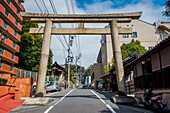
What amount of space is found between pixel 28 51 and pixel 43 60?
24939 millimetres

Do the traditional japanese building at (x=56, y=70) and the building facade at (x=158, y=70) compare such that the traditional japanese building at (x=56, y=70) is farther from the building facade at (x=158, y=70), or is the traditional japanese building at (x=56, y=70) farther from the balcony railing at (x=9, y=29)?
the building facade at (x=158, y=70)

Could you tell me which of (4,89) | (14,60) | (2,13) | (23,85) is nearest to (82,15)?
(23,85)

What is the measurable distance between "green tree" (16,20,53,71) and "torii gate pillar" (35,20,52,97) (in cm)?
2266

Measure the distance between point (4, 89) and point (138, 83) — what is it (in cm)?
1084

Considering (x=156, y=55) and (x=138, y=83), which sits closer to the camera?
(x=156, y=55)

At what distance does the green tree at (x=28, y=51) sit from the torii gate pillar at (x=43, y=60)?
22.7m

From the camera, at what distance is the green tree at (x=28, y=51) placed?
1312 inches

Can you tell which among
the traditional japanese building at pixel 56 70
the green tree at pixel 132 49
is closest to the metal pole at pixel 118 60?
the green tree at pixel 132 49

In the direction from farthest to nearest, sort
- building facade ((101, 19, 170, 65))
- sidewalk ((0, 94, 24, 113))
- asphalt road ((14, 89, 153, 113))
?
1. building facade ((101, 19, 170, 65))
2. sidewalk ((0, 94, 24, 113))
3. asphalt road ((14, 89, 153, 113))

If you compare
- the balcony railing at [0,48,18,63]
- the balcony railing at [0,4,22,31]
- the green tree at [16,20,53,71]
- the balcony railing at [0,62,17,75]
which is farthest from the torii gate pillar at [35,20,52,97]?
the green tree at [16,20,53,71]

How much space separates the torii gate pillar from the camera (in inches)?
411

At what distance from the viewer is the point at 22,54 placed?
34.0 metres

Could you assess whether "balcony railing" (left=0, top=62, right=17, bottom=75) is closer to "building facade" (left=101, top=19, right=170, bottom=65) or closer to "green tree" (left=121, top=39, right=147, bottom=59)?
"building facade" (left=101, top=19, right=170, bottom=65)

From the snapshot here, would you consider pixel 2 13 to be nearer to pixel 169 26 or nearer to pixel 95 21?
pixel 95 21
